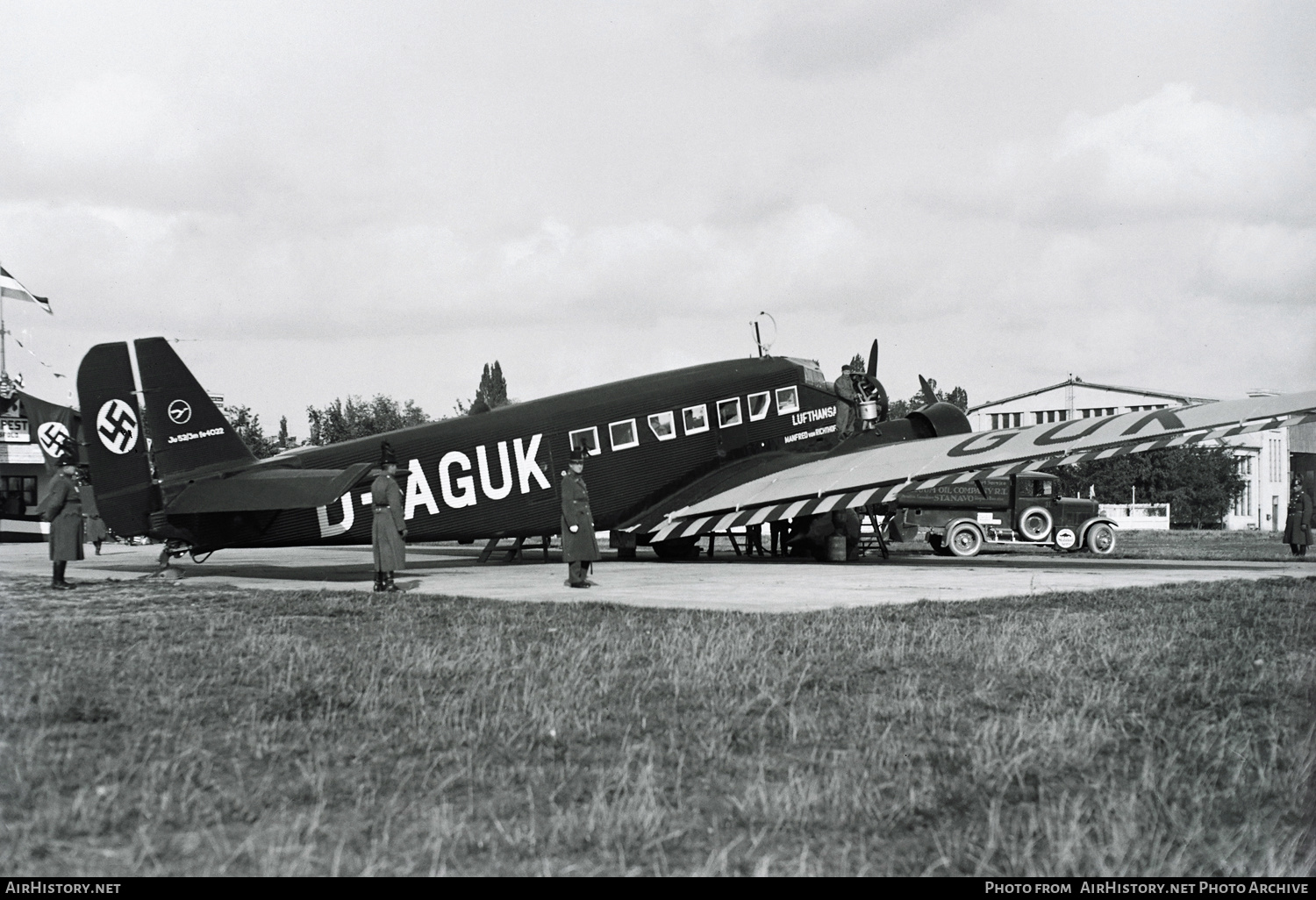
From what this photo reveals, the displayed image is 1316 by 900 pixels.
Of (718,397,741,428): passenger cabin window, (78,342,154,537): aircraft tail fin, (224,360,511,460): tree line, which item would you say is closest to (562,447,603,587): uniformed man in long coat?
(718,397,741,428): passenger cabin window

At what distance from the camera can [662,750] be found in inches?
263

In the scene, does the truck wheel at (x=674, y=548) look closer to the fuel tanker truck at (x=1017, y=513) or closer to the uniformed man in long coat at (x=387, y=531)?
the fuel tanker truck at (x=1017, y=513)

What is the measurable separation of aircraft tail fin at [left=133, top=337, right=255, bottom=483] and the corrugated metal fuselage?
0.98 metres

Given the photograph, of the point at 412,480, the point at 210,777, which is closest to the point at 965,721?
the point at 210,777

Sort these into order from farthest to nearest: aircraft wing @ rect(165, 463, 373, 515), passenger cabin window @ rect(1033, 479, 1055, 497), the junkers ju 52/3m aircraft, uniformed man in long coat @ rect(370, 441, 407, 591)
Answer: passenger cabin window @ rect(1033, 479, 1055, 497)
the junkers ju 52/3m aircraft
aircraft wing @ rect(165, 463, 373, 515)
uniformed man in long coat @ rect(370, 441, 407, 591)

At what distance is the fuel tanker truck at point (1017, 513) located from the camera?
33.1 meters

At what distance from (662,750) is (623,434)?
55.0ft

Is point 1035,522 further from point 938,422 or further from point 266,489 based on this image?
point 266,489

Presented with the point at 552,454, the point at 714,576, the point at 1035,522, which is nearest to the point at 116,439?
the point at 552,454

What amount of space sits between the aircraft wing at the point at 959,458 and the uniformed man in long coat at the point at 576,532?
15.2 ft

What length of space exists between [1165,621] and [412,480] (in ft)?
44.8

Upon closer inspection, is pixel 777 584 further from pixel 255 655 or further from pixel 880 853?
pixel 880 853

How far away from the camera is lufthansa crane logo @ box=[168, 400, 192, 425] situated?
18.8m

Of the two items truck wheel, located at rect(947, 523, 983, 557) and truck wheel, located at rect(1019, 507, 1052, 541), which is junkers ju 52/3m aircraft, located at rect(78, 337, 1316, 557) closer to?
truck wheel, located at rect(947, 523, 983, 557)
